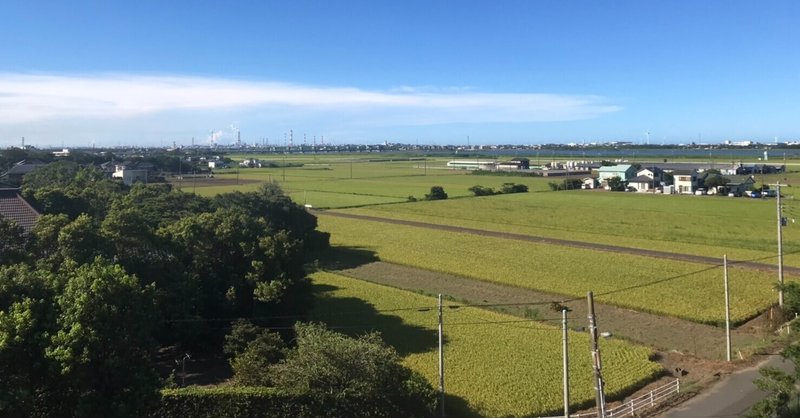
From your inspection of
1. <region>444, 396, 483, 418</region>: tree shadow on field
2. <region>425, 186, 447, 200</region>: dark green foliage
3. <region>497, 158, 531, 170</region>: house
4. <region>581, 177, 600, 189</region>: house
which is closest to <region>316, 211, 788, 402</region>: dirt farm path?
<region>444, 396, 483, 418</region>: tree shadow on field

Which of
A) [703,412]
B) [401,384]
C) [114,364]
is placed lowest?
[703,412]

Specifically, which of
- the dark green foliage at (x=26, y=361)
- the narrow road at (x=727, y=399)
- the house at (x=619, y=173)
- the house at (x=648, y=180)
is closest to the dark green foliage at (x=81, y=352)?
the dark green foliage at (x=26, y=361)

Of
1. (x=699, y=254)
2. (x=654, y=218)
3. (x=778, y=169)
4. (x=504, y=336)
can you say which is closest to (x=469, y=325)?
(x=504, y=336)

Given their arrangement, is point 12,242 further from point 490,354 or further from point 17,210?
point 490,354

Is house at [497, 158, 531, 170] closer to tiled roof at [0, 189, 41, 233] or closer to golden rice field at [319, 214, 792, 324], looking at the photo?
golden rice field at [319, 214, 792, 324]

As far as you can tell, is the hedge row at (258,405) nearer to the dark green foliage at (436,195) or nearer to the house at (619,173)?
the dark green foliage at (436,195)

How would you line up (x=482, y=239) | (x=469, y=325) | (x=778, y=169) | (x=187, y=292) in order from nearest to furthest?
1. (x=187, y=292)
2. (x=469, y=325)
3. (x=482, y=239)
4. (x=778, y=169)

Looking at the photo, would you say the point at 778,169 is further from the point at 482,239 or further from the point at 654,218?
the point at 482,239
